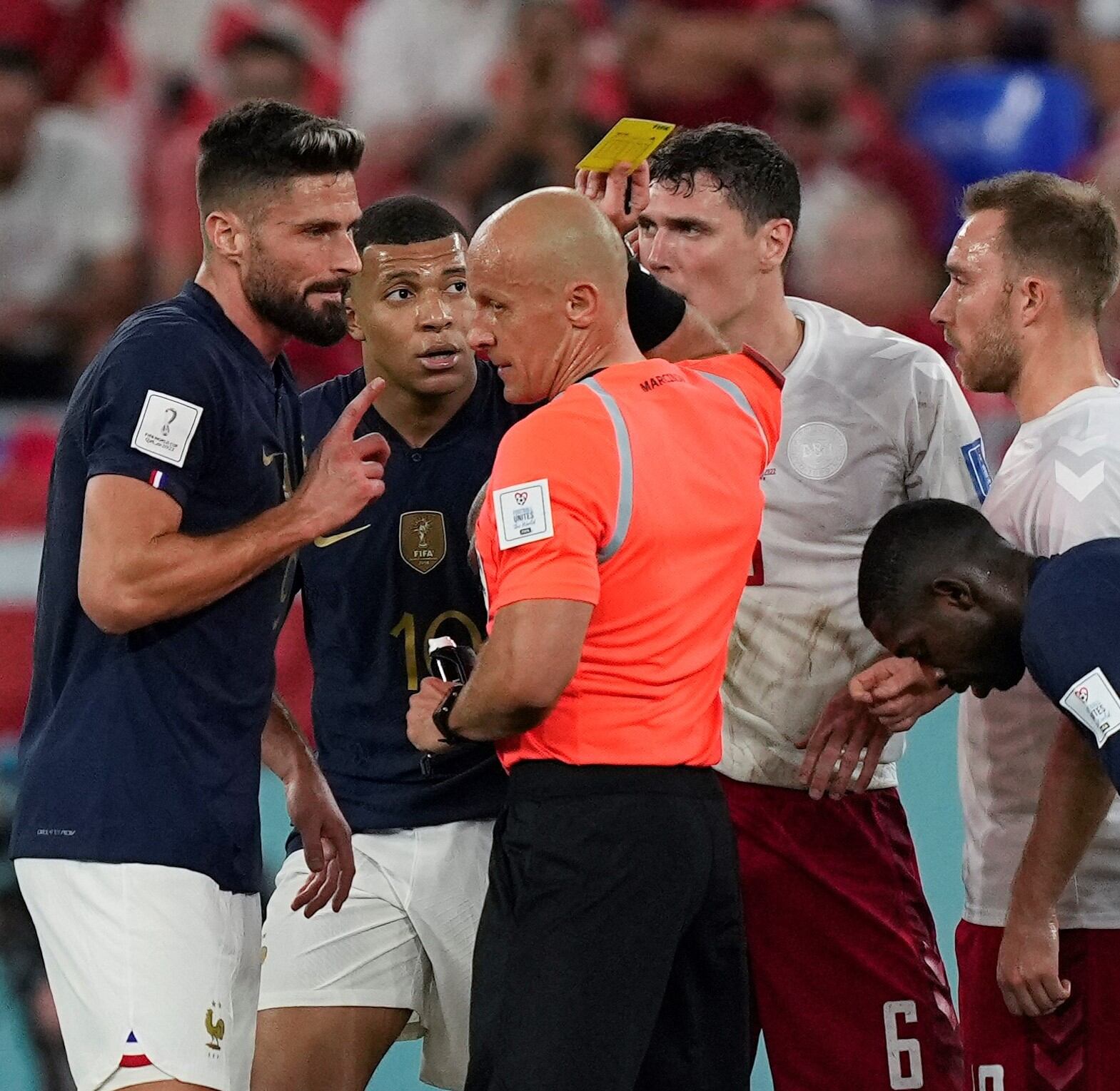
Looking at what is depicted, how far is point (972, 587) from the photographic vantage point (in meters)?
2.37

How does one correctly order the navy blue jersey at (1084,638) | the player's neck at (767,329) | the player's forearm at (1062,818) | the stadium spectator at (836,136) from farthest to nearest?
the stadium spectator at (836,136) < the player's neck at (767,329) < the player's forearm at (1062,818) < the navy blue jersey at (1084,638)

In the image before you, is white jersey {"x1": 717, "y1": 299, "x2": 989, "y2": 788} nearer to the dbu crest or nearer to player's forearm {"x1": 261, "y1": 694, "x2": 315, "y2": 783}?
the dbu crest

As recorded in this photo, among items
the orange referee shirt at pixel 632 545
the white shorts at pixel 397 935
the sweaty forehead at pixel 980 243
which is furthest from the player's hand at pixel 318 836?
the sweaty forehead at pixel 980 243

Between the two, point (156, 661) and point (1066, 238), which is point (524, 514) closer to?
point (156, 661)

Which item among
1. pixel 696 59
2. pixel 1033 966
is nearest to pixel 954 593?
pixel 1033 966

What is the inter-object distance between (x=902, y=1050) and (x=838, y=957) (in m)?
0.21

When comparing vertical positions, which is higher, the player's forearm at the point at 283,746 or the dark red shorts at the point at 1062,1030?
the player's forearm at the point at 283,746

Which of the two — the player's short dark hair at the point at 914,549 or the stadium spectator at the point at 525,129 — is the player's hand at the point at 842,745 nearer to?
the player's short dark hair at the point at 914,549

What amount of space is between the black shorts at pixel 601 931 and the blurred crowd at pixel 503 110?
338cm

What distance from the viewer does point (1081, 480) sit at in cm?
249

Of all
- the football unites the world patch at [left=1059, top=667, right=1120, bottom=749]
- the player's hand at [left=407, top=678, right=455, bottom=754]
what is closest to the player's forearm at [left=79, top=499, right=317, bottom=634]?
the player's hand at [left=407, top=678, right=455, bottom=754]

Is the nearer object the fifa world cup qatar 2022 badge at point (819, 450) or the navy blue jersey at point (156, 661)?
the navy blue jersey at point (156, 661)

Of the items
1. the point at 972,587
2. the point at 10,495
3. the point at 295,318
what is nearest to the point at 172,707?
the point at 295,318

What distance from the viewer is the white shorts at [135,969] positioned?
236cm
